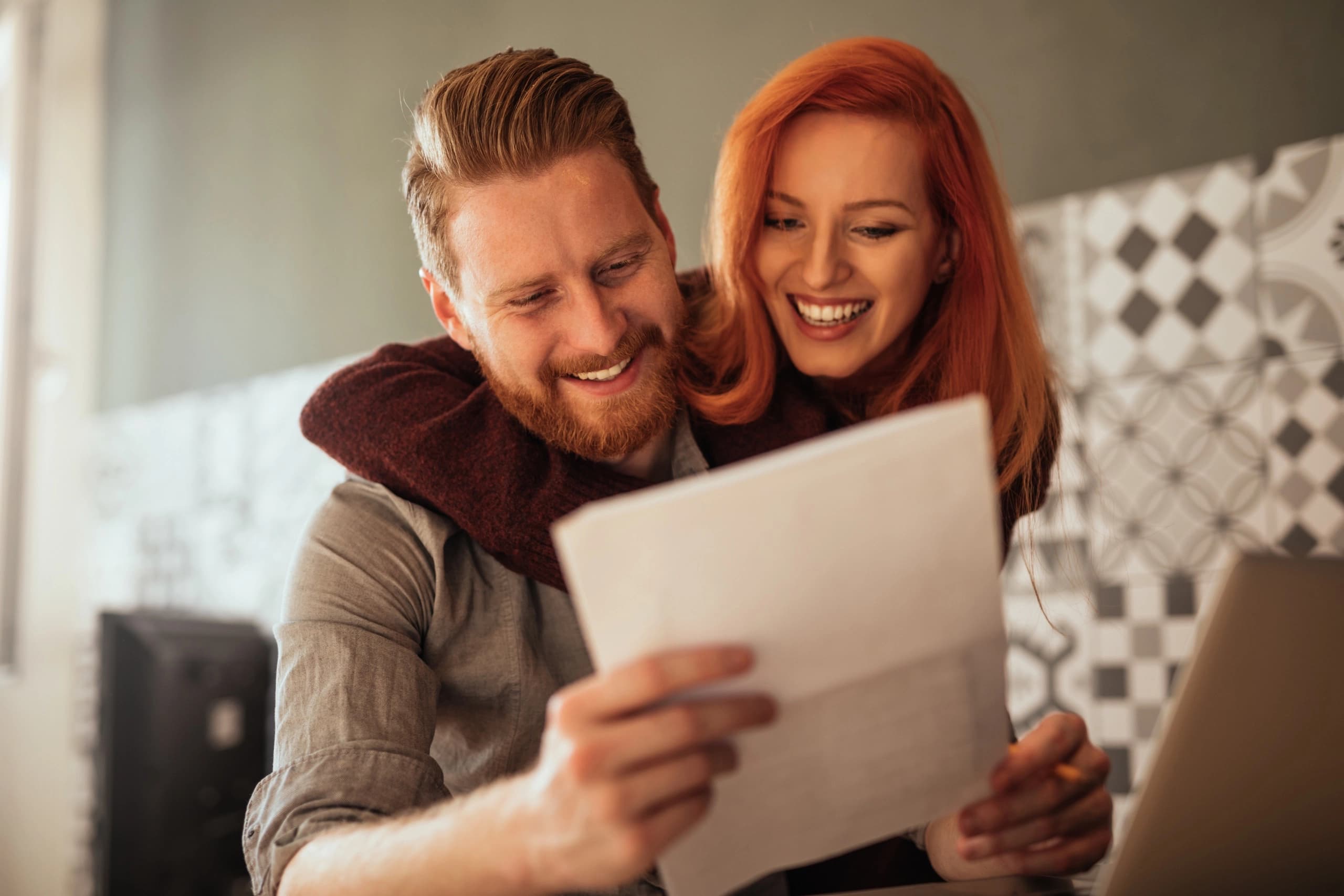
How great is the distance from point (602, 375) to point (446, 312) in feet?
0.77

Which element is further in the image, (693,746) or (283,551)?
(283,551)

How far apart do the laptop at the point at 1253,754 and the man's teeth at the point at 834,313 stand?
736mm

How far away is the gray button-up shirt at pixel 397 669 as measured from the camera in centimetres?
96

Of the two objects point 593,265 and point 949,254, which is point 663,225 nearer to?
point 593,265

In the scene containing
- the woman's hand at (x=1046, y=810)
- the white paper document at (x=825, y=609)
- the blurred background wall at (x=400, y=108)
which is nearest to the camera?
the white paper document at (x=825, y=609)

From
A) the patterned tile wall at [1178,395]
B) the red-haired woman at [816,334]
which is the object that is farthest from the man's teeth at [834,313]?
the patterned tile wall at [1178,395]

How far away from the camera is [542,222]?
1.18 m

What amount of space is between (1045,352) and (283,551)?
2056 millimetres

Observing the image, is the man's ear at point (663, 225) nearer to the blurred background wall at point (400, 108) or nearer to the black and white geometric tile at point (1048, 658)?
the blurred background wall at point (400, 108)

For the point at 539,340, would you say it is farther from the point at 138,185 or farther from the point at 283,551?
the point at 138,185

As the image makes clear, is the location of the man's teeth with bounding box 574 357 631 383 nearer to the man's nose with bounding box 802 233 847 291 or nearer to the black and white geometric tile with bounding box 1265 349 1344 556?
the man's nose with bounding box 802 233 847 291

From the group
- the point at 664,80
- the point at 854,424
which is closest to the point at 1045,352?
the point at 854,424

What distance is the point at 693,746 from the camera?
2.08ft

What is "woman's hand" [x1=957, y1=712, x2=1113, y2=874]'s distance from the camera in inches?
35.0
